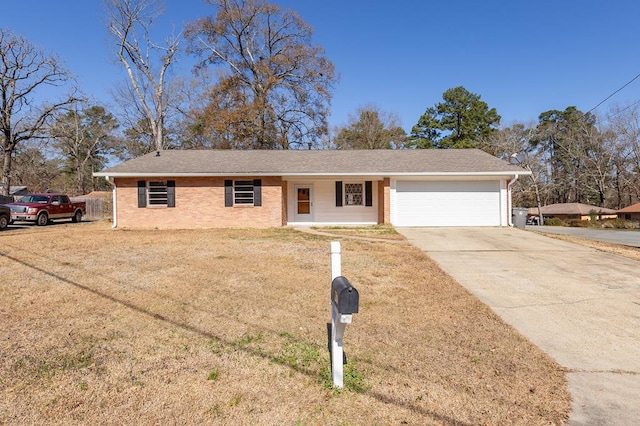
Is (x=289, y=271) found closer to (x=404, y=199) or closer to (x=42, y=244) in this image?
(x=42, y=244)

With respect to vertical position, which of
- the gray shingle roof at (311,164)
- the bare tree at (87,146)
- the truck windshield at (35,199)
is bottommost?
the truck windshield at (35,199)

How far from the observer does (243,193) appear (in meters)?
16.0

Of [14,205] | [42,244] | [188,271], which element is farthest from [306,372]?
[14,205]

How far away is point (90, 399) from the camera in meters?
2.82

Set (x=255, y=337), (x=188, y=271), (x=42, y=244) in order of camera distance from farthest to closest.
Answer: (x=42, y=244)
(x=188, y=271)
(x=255, y=337)

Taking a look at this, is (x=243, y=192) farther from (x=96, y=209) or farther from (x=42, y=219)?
(x=96, y=209)

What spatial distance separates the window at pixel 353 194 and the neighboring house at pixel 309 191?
0.05 m

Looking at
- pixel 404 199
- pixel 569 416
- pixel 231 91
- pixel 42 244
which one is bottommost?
pixel 569 416

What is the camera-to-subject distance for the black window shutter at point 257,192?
1595 centimetres

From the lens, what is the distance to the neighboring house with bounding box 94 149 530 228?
51.9ft

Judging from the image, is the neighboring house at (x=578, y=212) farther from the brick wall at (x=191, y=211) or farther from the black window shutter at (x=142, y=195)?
the black window shutter at (x=142, y=195)

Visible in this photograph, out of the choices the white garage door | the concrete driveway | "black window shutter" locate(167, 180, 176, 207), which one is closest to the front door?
the white garage door

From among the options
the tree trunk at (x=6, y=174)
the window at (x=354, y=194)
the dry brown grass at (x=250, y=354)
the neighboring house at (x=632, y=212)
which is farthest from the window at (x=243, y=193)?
the neighboring house at (x=632, y=212)

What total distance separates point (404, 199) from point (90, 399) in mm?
14828
